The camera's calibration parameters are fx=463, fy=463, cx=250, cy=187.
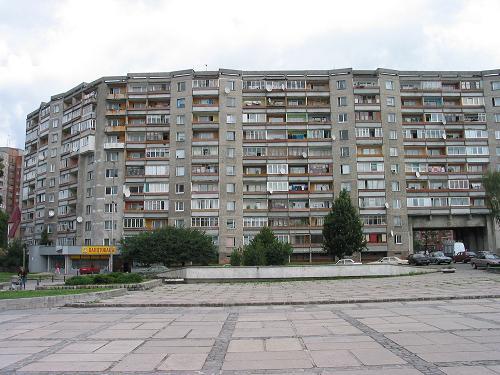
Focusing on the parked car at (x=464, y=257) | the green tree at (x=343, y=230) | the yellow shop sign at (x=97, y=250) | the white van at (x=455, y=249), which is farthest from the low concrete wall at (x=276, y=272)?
the yellow shop sign at (x=97, y=250)

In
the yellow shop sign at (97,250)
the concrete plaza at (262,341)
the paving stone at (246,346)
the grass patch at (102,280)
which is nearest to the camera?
the concrete plaza at (262,341)

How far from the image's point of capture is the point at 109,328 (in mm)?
12156

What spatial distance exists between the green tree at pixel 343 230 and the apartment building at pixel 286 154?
334 inches

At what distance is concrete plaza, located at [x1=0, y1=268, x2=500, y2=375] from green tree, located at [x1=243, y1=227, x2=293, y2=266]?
2546cm

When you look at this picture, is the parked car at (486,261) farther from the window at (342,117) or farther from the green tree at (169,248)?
the green tree at (169,248)

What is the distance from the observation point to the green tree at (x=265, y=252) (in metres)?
41.4

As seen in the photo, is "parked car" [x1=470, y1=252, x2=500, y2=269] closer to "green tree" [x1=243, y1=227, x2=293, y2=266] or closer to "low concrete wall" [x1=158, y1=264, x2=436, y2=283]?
"low concrete wall" [x1=158, y1=264, x2=436, y2=283]

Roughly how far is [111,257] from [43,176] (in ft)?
85.6

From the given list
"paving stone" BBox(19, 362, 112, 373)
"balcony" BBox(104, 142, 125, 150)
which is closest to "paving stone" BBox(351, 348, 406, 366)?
"paving stone" BBox(19, 362, 112, 373)

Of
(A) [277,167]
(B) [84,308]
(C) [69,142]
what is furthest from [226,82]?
(B) [84,308]

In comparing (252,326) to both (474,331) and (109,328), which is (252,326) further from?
(474,331)

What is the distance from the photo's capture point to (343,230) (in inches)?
2201

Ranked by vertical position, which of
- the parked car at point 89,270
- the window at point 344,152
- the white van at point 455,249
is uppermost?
the window at point 344,152

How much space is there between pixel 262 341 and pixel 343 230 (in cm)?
4733
